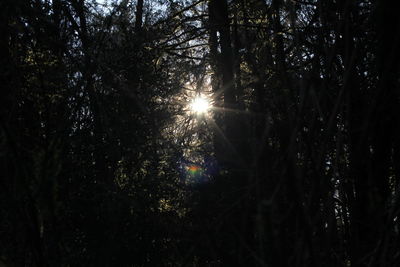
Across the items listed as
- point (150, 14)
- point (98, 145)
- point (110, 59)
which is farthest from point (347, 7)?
point (150, 14)

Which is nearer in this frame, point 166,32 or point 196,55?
point 166,32

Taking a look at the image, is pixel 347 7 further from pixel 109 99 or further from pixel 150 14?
pixel 150 14

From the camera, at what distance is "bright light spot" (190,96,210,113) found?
7.20 meters

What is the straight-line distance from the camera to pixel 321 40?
0.92 m

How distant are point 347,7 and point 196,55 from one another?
8441mm

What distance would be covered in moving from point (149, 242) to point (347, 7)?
16.9 ft

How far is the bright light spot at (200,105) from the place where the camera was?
23.6ft

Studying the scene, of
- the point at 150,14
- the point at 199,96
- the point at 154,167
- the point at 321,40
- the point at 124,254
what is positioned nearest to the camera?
the point at 321,40

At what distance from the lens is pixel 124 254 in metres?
5.30

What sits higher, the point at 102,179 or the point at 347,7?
the point at 102,179

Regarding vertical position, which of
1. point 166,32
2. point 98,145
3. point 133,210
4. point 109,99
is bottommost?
point 133,210

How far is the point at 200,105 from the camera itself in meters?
7.24

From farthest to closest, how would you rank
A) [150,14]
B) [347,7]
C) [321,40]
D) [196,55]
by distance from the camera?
[196,55]
[150,14]
[321,40]
[347,7]

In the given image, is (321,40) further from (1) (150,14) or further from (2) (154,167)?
(1) (150,14)
